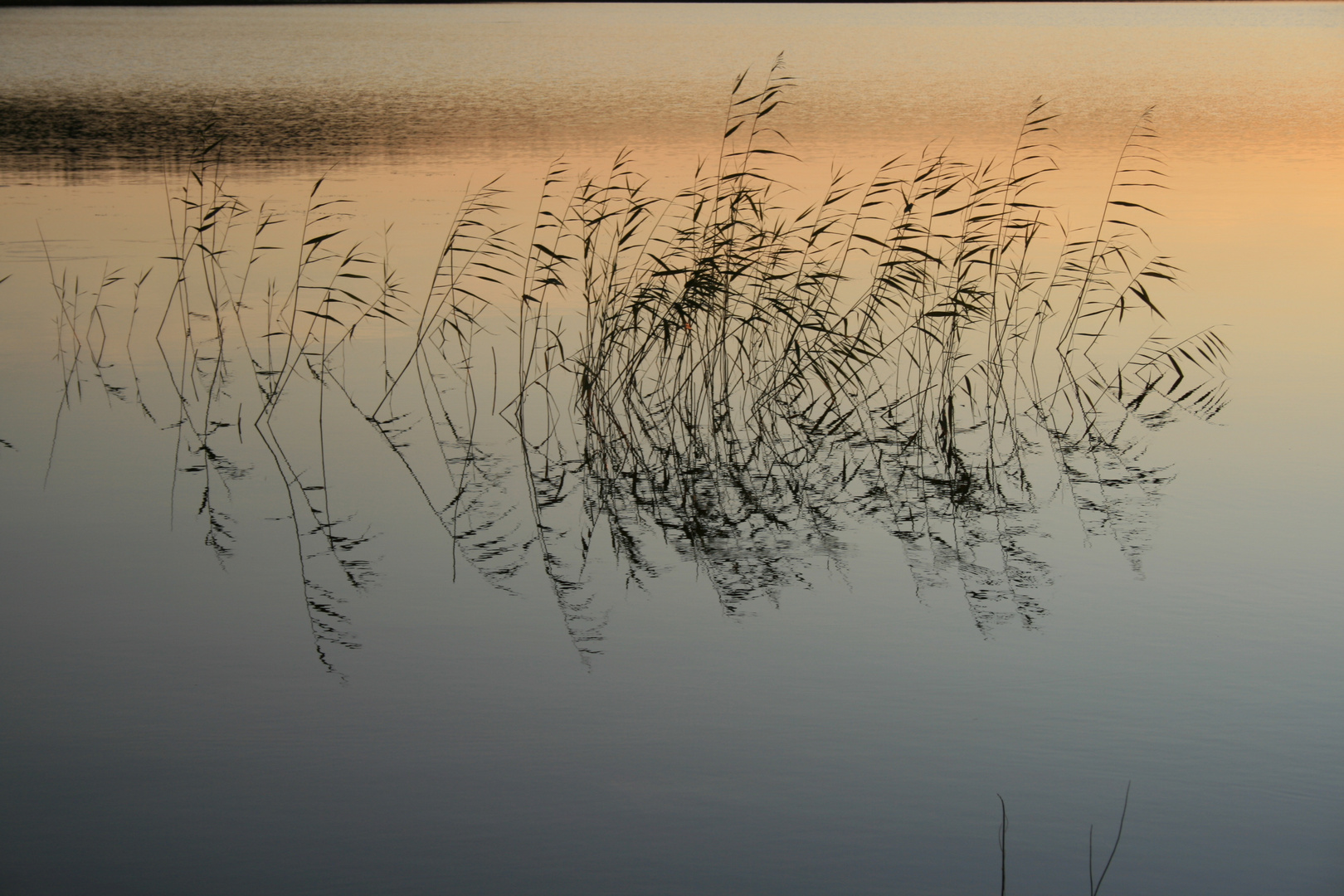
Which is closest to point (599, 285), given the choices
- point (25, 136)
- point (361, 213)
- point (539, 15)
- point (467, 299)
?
point (467, 299)

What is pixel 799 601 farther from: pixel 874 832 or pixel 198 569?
pixel 198 569

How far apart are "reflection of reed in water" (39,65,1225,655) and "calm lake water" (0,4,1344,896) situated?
0.12 ft

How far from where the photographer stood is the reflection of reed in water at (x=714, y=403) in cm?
501

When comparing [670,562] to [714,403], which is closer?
[670,562]

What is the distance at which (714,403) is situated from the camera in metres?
6.80

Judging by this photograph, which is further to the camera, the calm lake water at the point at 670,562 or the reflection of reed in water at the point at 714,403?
the reflection of reed in water at the point at 714,403

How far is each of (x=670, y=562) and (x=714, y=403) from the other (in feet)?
6.79

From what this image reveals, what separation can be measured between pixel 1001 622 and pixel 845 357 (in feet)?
9.31

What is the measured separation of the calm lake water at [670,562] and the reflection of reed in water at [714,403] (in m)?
0.04

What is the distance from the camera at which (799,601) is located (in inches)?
175

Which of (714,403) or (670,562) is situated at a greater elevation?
(714,403)

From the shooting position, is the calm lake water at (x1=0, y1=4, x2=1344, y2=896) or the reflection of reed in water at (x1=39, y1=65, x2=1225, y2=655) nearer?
the calm lake water at (x1=0, y1=4, x2=1344, y2=896)

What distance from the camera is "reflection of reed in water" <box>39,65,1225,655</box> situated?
197 inches

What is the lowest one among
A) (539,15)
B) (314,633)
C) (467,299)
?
(314,633)
